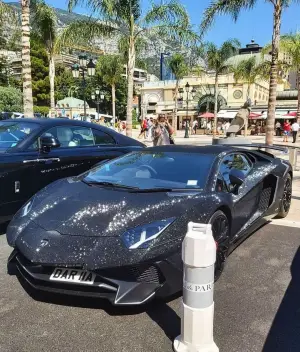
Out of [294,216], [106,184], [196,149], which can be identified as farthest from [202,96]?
[106,184]

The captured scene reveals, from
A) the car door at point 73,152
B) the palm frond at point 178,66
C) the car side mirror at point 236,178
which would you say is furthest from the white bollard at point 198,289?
the palm frond at point 178,66

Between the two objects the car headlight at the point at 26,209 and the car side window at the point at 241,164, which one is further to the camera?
the car side window at the point at 241,164

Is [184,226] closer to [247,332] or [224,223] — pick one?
[224,223]

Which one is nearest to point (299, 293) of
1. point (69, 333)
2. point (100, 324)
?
point (100, 324)

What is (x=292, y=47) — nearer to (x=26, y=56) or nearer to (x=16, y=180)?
(x=26, y=56)

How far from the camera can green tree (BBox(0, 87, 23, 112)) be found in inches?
1493

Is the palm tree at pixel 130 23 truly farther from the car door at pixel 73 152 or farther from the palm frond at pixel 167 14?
the car door at pixel 73 152

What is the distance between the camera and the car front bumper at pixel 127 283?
8.64 feet

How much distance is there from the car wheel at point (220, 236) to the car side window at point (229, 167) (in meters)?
0.33

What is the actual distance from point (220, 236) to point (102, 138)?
341 centimetres

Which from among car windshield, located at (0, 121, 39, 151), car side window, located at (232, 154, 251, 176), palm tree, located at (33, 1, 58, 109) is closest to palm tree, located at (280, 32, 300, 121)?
palm tree, located at (33, 1, 58, 109)

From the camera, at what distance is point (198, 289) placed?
2260 mm

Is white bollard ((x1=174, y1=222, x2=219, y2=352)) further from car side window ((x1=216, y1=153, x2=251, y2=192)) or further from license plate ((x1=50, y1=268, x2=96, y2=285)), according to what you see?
car side window ((x1=216, y1=153, x2=251, y2=192))

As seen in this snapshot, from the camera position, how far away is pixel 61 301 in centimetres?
302
